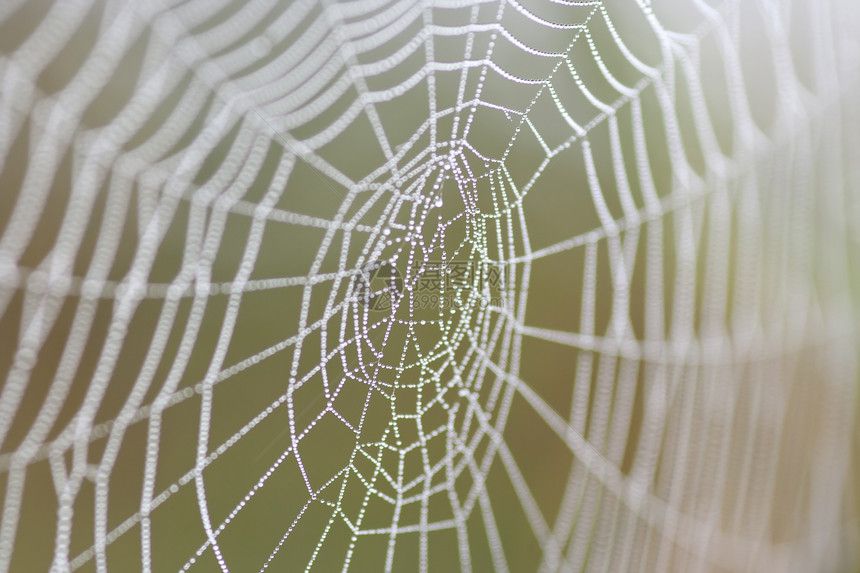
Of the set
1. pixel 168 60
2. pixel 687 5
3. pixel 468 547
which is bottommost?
pixel 468 547

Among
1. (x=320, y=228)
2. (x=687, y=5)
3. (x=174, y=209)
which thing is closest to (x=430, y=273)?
(x=320, y=228)

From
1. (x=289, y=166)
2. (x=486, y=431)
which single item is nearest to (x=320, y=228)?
(x=289, y=166)

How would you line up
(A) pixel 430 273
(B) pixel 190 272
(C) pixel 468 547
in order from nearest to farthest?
1. (B) pixel 190 272
2. (A) pixel 430 273
3. (C) pixel 468 547

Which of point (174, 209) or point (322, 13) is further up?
point (322, 13)

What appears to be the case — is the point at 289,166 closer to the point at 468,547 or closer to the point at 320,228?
the point at 320,228

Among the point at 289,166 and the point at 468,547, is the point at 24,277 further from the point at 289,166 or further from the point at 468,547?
the point at 468,547

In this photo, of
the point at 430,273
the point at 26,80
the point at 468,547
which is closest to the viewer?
the point at 26,80

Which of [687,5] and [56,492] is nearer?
[56,492]
